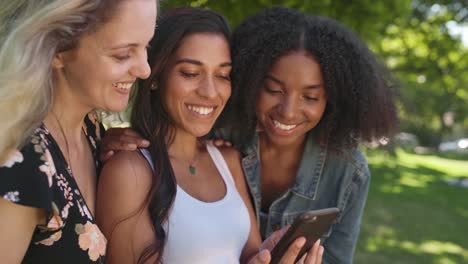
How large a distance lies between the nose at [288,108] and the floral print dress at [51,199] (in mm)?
1263

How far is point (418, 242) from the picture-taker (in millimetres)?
7945

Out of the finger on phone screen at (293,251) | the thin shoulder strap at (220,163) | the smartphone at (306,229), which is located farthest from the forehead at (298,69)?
the finger on phone screen at (293,251)

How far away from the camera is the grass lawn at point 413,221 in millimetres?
7281

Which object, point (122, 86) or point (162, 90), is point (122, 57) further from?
point (162, 90)

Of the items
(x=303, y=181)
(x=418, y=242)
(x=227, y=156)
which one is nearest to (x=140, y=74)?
(x=227, y=156)

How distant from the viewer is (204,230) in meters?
2.38

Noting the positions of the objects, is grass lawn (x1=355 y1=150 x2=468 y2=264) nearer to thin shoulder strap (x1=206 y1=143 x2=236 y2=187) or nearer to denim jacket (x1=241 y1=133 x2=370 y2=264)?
denim jacket (x1=241 y1=133 x2=370 y2=264)

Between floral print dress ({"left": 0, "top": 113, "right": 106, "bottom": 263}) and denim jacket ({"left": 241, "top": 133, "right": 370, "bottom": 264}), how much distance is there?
4.63ft

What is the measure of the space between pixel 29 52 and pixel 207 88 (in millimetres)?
959

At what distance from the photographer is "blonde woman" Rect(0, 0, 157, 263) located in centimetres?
164

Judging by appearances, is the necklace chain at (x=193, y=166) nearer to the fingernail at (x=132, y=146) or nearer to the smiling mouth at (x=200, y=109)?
the smiling mouth at (x=200, y=109)

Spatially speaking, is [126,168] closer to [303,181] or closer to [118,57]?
[118,57]

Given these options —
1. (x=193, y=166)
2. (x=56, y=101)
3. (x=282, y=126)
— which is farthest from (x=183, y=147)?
(x=56, y=101)

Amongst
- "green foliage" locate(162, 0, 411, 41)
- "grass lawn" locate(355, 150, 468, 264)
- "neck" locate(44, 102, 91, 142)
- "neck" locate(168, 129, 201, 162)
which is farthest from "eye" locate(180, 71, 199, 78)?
"grass lawn" locate(355, 150, 468, 264)
